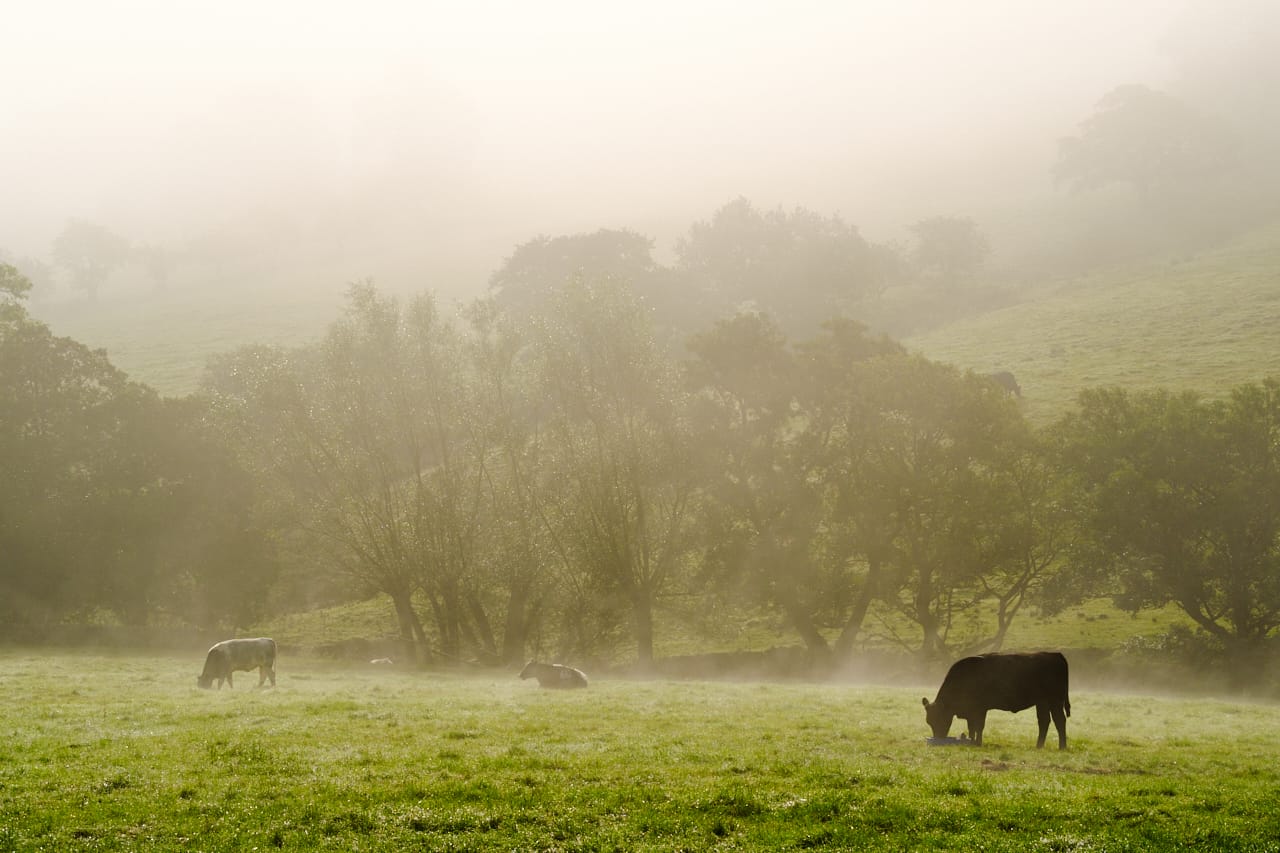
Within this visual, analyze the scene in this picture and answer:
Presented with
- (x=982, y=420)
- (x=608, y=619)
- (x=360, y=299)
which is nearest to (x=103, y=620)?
(x=360, y=299)

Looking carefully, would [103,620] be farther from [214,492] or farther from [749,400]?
[749,400]

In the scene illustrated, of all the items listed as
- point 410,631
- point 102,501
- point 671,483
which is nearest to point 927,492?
point 671,483

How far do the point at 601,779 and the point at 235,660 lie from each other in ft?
70.4

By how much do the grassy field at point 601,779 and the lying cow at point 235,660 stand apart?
5.22m

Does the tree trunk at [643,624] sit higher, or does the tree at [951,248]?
the tree at [951,248]

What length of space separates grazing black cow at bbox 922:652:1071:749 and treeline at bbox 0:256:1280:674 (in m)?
26.3

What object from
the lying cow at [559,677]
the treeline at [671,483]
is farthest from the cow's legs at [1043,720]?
the treeline at [671,483]

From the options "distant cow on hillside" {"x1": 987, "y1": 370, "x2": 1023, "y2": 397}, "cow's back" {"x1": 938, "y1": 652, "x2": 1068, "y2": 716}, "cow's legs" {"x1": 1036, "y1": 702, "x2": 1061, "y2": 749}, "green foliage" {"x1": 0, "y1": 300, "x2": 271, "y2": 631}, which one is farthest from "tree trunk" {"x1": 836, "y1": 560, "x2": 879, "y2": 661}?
"green foliage" {"x1": 0, "y1": 300, "x2": 271, "y2": 631}

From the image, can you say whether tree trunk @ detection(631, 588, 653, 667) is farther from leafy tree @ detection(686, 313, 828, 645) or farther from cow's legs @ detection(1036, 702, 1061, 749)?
cow's legs @ detection(1036, 702, 1061, 749)

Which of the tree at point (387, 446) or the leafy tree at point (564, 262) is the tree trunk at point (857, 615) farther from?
the leafy tree at point (564, 262)

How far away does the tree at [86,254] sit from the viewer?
524 feet

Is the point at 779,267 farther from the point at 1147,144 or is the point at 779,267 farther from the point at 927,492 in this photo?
the point at 1147,144

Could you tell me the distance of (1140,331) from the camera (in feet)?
279

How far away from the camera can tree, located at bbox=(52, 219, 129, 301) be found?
15962 cm
